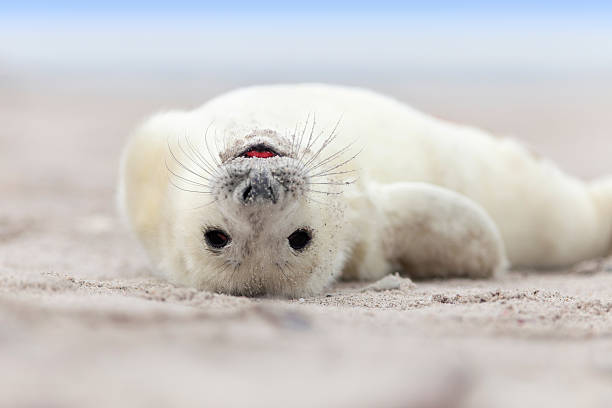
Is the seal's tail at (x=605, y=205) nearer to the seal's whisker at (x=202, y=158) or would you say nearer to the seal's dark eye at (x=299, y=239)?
the seal's dark eye at (x=299, y=239)

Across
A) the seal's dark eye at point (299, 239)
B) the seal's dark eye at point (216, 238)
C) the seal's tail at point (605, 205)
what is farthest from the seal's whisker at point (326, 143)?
the seal's tail at point (605, 205)

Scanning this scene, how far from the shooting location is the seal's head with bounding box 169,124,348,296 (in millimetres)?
2887

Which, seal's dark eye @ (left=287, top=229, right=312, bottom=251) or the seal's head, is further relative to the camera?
seal's dark eye @ (left=287, top=229, right=312, bottom=251)

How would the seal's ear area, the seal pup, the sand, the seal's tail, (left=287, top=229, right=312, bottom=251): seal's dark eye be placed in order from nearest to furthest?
the sand < the seal pup < (left=287, top=229, right=312, bottom=251): seal's dark eye < the seal's ear area < the seal's tail

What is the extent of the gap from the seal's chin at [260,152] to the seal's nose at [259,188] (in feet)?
0.44

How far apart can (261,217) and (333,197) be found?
58 cm

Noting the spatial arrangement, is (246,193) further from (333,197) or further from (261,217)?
(333,197)

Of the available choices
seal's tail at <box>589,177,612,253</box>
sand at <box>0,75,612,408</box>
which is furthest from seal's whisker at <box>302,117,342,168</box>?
seal's tail at <box>589,177,612,253</box>

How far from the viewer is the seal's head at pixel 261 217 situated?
2.89 meters

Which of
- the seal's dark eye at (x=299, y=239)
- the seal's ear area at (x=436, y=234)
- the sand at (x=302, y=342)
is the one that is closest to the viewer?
the sand at (x=302, y=342)

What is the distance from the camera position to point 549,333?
Result: 7.63 ft

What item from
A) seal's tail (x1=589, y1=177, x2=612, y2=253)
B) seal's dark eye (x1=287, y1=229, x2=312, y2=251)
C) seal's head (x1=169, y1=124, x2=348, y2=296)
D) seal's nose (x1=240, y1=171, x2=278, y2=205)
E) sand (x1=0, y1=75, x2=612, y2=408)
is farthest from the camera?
seal's tail (x1=589, y1=177, x2=612, y2=253)

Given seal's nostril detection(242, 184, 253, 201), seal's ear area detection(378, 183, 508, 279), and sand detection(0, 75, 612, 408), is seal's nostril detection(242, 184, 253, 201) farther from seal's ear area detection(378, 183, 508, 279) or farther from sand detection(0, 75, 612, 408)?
seal's ear area detection(378, 183, 508, 279)

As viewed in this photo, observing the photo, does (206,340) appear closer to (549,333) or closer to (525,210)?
(549,333)
